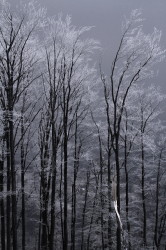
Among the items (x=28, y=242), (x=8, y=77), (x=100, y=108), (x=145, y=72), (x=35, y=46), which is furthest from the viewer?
(x=28, y=242)

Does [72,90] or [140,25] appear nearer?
[140,25]

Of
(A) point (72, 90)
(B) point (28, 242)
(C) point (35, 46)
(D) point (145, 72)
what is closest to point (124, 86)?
(D) point (145, 72)

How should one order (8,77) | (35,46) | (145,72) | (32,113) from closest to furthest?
1. (8,77)
2. (35,46)
3. (145,72)
4. (32,113)

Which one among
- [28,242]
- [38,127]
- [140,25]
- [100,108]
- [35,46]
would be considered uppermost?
[140,25]

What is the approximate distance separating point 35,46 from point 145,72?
4513mm

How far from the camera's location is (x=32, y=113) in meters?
13.9

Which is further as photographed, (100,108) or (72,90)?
(100,108)

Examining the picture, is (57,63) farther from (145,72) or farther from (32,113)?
(145,72)

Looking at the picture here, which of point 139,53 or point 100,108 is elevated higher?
point 139,53

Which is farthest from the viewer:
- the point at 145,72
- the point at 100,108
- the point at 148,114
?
the point at 148,114

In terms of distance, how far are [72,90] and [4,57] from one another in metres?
3.44

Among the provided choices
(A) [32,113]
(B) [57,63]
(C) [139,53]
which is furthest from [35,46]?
(C) [139,53]

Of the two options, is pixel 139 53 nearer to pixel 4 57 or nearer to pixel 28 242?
pixel 4 57

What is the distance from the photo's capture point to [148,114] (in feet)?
59.4
